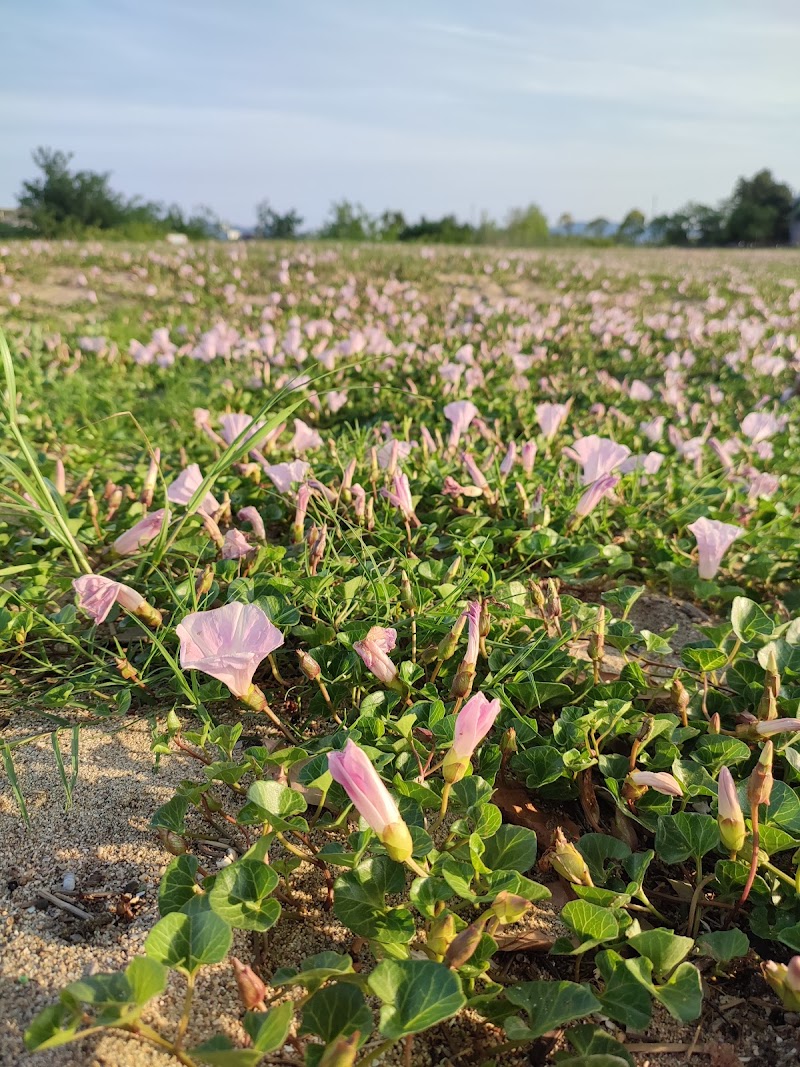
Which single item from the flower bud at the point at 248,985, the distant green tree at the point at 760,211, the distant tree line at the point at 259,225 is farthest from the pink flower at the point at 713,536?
the distant green tree at the point at 760,211

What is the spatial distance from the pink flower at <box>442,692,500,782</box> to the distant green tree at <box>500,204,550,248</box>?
22.3m

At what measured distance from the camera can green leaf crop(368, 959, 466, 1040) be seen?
0.94m

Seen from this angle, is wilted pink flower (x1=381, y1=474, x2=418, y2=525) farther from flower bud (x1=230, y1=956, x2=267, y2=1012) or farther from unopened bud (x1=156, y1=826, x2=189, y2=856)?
flower bud (x1=230, y1=956, x2=267, y2=1012)

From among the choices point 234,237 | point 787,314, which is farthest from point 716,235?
point 787,314

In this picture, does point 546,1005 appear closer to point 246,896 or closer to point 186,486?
point 246,896

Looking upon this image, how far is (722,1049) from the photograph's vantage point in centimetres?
116

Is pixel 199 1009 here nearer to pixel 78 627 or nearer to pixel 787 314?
pixel 78 627

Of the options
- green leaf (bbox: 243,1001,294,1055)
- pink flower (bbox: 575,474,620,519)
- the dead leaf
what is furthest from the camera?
pink flower (bbox: 575,474,620,519)

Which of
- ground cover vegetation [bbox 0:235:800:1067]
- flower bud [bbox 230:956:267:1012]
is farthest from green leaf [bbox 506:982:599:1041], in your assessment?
flower bud [bbox 230:956:267:1012]

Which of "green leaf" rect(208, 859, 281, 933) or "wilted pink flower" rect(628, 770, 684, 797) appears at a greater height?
"wilted pink flower" rect(628, 770, 684, 797)

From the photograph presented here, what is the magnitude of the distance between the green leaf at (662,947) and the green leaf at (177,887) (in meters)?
0.65

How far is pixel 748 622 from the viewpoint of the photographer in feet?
5.82

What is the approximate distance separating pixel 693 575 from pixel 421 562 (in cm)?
83

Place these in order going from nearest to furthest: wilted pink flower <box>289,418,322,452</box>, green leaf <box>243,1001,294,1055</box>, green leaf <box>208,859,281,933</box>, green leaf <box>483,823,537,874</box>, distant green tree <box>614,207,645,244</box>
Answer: green leaf <box>243,1001,294,1055</box> < green leaf <box>208,859,281,933</box> < green leaf <box>483,823,537,874</box> < wilted pink flower <box>289,418,322,452</box> < distant green tree <box>614,207,645,244</box>
